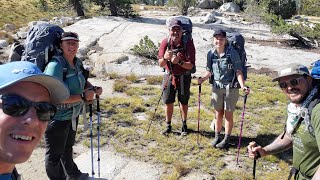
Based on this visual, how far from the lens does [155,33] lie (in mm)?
19312

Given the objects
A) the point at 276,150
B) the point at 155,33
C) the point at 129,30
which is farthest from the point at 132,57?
the point at 276,150

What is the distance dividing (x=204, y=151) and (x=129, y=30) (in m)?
15.2

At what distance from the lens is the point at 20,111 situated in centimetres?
200

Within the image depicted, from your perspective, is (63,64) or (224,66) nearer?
(63,64)

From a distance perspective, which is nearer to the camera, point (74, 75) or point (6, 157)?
point (6, 157)

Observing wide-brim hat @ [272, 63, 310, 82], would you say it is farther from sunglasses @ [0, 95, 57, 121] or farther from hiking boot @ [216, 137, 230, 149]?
hiking boot @ [216, 137, 230, 149]

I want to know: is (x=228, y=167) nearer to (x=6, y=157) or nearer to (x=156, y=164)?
(x=156, y=164)

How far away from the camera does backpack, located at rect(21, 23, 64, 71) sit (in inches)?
176

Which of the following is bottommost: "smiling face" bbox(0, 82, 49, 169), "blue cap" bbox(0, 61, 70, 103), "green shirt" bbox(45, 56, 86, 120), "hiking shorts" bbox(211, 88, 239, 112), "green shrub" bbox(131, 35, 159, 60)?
"green shrub" bbox(131, 35, 159, 60)

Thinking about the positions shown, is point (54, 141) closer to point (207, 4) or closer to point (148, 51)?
point (148, 51)

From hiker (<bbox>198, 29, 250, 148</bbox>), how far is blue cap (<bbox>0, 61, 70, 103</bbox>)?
4.30m

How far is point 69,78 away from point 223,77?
120 inches

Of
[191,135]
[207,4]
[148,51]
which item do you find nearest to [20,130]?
[191,135]

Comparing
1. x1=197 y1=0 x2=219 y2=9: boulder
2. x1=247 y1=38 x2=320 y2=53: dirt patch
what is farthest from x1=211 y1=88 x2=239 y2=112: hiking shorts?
x1=197 y1=0 x2=219 y2=9: boulder
